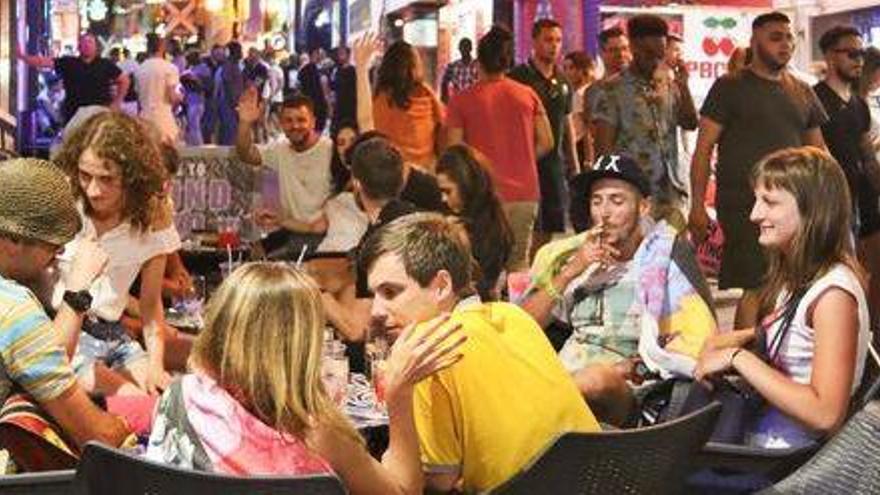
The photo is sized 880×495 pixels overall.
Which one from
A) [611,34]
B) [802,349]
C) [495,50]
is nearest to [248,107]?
[495,50]

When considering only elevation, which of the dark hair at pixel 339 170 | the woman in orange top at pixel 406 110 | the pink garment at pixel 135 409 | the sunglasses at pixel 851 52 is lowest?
the pink garment at pixel 135 409

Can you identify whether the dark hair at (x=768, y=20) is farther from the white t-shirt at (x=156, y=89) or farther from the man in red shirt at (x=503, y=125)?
the white t-shirt at (x=156, y=89)

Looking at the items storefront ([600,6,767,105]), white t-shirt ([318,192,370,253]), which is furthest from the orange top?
storefront ([600,6,767,105])

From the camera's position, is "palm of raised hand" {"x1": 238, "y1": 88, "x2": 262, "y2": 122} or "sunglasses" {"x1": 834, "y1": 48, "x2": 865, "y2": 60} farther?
"palm of raised hand" {"x1": 238, "y1": 88, "x2": 262, "y2": 122}

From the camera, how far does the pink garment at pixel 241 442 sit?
258cm

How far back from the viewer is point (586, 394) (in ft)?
13.9

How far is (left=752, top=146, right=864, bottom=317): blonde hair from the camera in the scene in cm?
366

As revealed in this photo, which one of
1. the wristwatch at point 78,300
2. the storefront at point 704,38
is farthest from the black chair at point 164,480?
the storefront at point 704,38

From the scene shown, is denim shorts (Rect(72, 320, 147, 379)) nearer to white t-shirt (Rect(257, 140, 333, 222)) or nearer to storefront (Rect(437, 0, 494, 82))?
white t-shirt (Rect(257, 140, 333, 222))

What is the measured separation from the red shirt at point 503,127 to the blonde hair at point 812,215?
14.5 ft

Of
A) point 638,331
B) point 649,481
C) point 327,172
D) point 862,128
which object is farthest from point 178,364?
point 862,128

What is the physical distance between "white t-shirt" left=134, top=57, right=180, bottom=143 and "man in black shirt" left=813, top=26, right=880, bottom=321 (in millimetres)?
6327

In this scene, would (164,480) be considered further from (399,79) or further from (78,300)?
(399,79)

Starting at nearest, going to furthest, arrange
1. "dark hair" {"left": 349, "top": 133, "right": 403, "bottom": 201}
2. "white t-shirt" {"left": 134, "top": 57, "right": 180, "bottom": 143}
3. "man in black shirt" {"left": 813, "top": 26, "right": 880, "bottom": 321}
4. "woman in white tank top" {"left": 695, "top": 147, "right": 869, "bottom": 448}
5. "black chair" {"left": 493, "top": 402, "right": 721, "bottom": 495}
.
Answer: "black chair" {"left": 493, "top": 402, "right": 721, "bottom": 495}, "woman in white tank top" {"left": 695, "top": 147, "right": 869, "bottom": 448}, "dark hair" {"left": 349, "top": 133, "right": 403, "bottom": 201}, "man in black shirt" {"left": 813, "top": 26, "right": 880, "bottom": 321}, "white t-shirt" {"left": 134, "top": 57, "right": 180, "bottom": 143}
